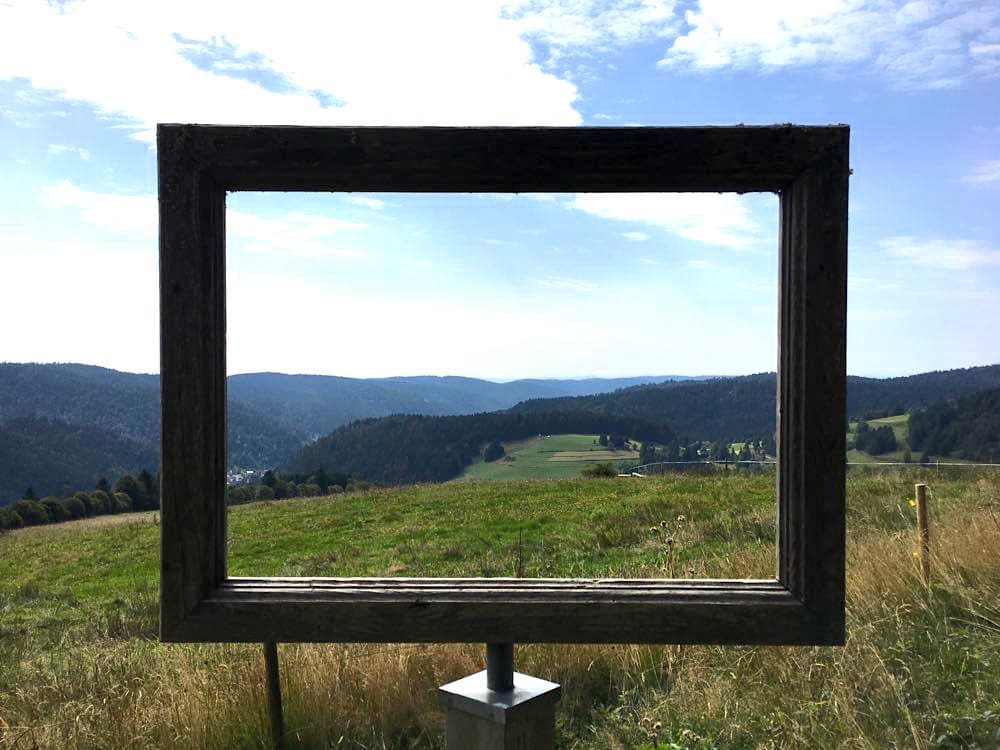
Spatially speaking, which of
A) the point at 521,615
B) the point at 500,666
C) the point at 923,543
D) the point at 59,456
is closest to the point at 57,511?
the point at 923,543

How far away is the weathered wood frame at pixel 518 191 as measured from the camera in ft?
6.18

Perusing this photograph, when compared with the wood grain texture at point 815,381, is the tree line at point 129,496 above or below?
below

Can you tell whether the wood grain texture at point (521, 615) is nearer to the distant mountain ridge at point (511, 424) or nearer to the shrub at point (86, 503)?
the distant mountain ridge at point (511, 424)

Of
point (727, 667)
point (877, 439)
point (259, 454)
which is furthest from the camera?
point (259, 454)

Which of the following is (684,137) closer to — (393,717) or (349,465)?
(393,717)

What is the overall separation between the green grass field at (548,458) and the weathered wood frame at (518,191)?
2484cm

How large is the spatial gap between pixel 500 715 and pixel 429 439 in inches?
2478

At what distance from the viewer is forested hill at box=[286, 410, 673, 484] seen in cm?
5109

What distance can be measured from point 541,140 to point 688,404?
56.2 metres

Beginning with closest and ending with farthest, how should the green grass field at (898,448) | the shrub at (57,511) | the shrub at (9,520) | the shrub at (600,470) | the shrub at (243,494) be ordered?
the green grass field at (898,448) < the shrub at (600,470) < the shrub at (243,494) < the shrub at (9,520) < the shrub at (57,511)

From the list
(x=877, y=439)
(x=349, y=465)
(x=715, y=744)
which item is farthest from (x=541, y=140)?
(x=349, y=465)

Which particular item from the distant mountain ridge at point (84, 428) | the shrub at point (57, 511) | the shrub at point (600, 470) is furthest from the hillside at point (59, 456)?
the shrub at point (600, 470)

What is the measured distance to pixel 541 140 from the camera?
1.89 m

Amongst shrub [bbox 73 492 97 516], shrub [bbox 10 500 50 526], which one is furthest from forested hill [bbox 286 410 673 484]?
shrub [bbox 10 500 50 526]
